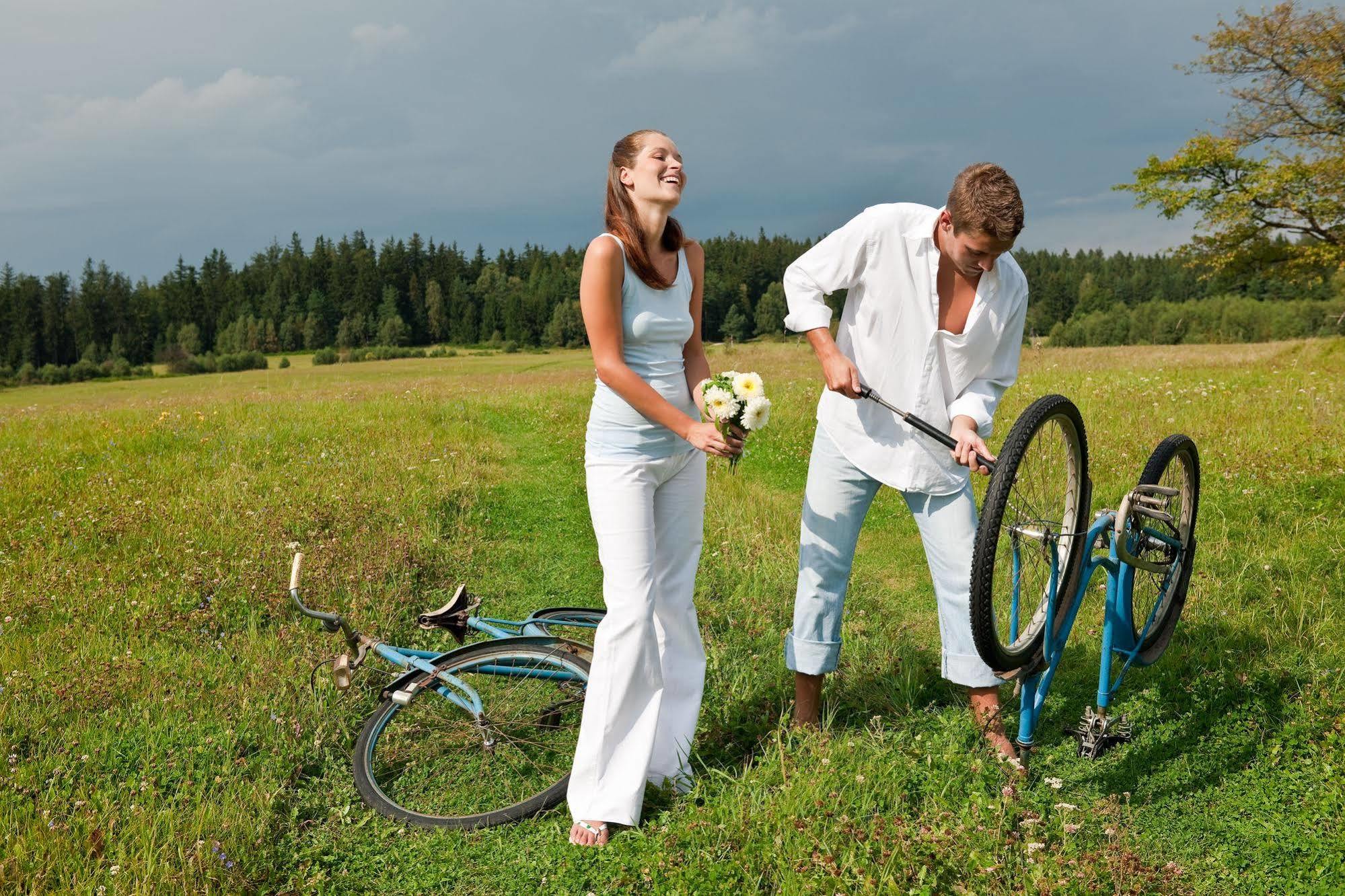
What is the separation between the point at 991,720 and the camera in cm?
437

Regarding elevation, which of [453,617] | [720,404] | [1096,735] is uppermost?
[720,404]

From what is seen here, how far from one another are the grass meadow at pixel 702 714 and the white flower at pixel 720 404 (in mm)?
1513

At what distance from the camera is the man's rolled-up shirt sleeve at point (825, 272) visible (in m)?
4.13

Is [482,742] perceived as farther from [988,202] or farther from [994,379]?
[988,202]

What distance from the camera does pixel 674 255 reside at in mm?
3877

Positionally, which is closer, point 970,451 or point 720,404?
point 720,404

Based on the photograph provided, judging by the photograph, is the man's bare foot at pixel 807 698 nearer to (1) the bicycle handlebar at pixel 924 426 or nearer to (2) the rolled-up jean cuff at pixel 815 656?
(2) the rolled-up jean cuff at pixel 815 656

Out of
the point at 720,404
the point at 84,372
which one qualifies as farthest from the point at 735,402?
the point at 84,372

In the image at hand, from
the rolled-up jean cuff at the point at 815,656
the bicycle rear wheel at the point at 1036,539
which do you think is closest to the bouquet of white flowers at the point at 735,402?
the bicycle rear wheel at the point at 1036,539

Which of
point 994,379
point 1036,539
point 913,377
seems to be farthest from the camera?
point 994,379

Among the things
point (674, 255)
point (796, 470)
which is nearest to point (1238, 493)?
point (796, 470)

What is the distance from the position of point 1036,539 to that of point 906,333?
3.54ft

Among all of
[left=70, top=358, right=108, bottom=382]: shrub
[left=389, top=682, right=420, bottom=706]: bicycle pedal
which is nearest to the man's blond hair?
[left=389, top=682, right=420, bottom=706]: bicycle pedal

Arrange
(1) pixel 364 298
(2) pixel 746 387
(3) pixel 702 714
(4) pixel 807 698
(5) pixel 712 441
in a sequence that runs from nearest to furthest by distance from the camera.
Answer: (5) pixel 712 441, (2) pixel 746 387, (4) pixel 807 698, (3) pixel 702 714, (1) pixel 364 298
